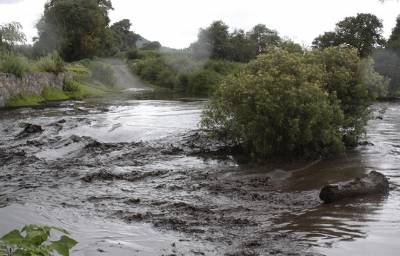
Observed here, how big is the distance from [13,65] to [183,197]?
21203 mm

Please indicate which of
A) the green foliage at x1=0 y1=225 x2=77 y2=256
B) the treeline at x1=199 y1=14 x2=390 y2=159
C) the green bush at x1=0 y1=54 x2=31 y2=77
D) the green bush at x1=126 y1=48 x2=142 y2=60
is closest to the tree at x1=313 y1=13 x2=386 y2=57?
the green bush at x1=126 y1=48 x2=142 y2=60

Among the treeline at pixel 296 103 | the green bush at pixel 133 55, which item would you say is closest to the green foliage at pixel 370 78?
the treeline at pixel 296 103

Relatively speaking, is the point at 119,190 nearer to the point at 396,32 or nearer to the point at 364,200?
the point at 364,200

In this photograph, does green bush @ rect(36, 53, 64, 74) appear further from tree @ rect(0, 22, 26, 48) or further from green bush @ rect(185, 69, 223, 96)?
green bush @ rect(185, 69, 223, 96)

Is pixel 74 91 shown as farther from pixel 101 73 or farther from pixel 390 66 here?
pixel 390 66

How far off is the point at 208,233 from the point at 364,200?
10.5 ft

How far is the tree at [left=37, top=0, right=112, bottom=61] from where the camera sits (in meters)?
57.8

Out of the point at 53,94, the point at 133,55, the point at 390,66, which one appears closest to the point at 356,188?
the point at 53,94

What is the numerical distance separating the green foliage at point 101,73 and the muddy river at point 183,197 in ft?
106

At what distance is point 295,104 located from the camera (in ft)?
41.7

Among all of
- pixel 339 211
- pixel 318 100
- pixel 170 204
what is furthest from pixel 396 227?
pixel 318 100

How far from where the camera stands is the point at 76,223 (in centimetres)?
818

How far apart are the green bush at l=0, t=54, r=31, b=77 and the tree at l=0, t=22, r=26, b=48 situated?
347 inches

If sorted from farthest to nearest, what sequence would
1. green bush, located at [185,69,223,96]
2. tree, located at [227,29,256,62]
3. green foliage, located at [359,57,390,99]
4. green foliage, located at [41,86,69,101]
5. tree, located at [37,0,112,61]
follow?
tree, located at [227,29,256,62]
tree, located at [37,0,112,61]
green bush, located at [185,69,223,96]
green foliage, located at [41,86,69,101]
green foliage, located at [359,57,390,99]
